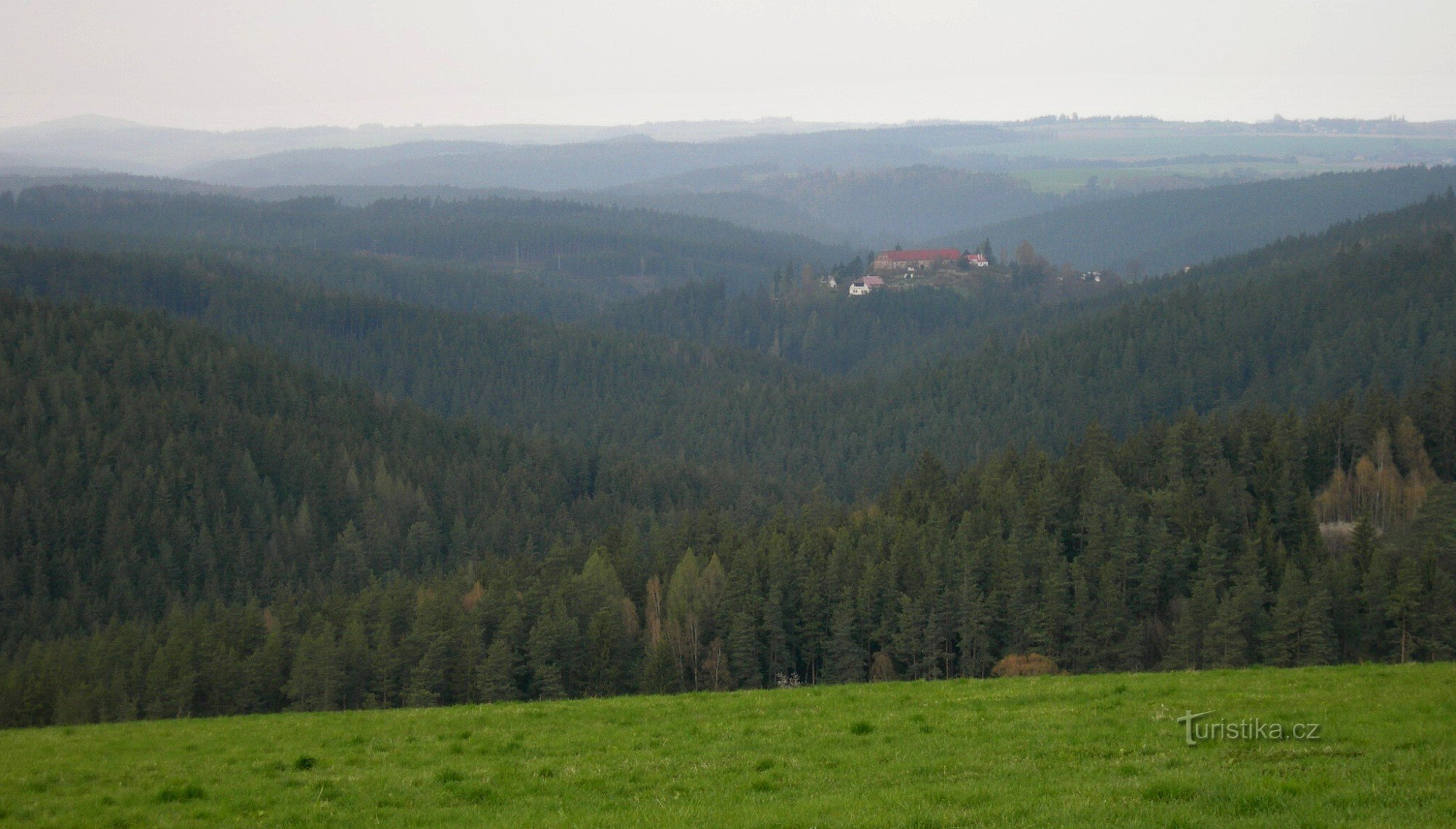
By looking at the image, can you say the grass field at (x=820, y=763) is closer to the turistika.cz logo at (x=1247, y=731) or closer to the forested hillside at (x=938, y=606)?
the turistika.cz logo at (x=1247, y=731)

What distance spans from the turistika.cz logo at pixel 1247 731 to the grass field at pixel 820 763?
0.95 ft

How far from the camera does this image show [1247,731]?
934 inches

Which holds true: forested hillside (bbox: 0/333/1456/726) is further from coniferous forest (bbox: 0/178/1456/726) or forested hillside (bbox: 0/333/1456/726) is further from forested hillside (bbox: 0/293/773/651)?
forested hillside (bbox: 0/293/773/651)

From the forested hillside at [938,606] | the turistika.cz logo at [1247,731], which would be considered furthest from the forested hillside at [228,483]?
the turistika.cz logo at [1247,731]

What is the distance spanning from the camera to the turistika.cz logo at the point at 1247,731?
75.9 ft

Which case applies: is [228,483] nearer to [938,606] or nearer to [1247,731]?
[938,606]

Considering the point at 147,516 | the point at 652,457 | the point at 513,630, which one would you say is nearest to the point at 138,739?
the point at 513,630

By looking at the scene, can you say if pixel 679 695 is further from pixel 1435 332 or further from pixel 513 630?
pixel 1435 332

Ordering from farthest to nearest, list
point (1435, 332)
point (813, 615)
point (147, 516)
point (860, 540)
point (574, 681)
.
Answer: point (1435, 332) → point (147, 516) → point (860, 540) → point (813, 615) → point (574, 681)

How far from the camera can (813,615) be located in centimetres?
6669

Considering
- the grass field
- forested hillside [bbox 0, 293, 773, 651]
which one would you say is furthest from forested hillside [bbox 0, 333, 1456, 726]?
forested hillside [bbox 0, 293, 773, 651]

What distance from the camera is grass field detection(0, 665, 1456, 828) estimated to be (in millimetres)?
19156

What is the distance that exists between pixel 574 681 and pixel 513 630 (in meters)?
3.90

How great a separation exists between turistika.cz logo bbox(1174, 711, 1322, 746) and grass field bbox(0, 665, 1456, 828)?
0.29 metres
